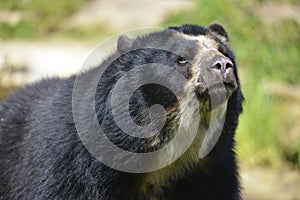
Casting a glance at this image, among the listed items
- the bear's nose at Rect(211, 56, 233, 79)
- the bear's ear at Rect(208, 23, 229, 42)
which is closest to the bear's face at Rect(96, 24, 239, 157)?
A: the bear's nose at Rect(211, 56, 233, 79)

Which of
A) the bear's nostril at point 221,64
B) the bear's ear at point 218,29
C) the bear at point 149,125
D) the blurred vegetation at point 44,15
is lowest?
the bear at point 149,125

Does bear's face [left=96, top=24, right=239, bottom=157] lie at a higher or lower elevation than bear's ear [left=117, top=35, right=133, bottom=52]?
lower

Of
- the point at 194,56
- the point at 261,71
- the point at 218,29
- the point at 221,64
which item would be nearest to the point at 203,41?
the point at 194,56

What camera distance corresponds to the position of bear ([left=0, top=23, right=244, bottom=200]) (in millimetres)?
4883

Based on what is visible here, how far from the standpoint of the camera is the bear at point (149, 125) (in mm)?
4883

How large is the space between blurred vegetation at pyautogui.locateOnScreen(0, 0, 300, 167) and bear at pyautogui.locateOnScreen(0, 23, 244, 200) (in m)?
3.63

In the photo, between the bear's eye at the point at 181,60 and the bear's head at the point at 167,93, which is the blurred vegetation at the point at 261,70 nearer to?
the bear's head at the point at 167,93

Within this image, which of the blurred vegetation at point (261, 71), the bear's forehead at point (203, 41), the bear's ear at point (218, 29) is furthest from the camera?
the blurred vegetation at point (261, 71)

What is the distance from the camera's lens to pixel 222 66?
4.71 m

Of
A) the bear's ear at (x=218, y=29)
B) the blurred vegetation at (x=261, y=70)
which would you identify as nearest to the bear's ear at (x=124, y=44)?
the bear's ear at (x=218, y=29)

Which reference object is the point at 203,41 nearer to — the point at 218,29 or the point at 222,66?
the point at 222,66

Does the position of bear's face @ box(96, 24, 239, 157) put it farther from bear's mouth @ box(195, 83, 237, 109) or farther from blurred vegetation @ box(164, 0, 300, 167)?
blurred vegetation @ box(164, 0, 300, 167)

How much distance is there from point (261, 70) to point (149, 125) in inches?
222

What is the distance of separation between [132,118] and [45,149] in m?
0.71
